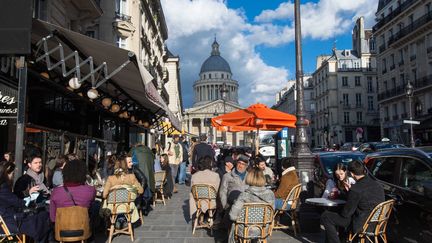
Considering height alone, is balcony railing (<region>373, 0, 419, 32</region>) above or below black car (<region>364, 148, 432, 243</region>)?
above

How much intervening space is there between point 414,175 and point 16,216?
208 inches

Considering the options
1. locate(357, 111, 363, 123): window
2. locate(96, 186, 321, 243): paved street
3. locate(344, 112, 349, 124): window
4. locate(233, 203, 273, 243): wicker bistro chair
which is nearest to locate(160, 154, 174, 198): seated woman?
locate(96, 186, 321, 243): paved street

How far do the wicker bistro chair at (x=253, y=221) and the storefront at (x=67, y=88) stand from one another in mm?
3095

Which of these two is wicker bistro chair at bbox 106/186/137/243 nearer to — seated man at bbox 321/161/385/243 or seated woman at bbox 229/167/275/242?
seated woman at bbox 229/167/275/242

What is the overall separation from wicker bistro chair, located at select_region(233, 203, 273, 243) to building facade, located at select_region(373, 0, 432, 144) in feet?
94.2

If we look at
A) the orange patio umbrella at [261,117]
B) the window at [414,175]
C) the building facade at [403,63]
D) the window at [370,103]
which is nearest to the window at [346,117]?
the window at [370,103]

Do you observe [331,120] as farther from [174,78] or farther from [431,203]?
[431,203]

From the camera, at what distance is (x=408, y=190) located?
541 centimetres

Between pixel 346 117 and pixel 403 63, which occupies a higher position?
pixel 403 63

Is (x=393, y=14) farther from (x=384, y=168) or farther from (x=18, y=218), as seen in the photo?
(x=18, y=218)

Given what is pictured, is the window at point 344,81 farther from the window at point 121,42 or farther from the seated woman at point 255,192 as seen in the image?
the seated woman at point 255,192

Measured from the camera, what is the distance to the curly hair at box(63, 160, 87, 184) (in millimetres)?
4711

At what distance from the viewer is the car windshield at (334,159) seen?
9148 mm

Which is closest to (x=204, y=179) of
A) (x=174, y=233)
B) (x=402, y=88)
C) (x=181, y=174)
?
(x=174, y=233)
